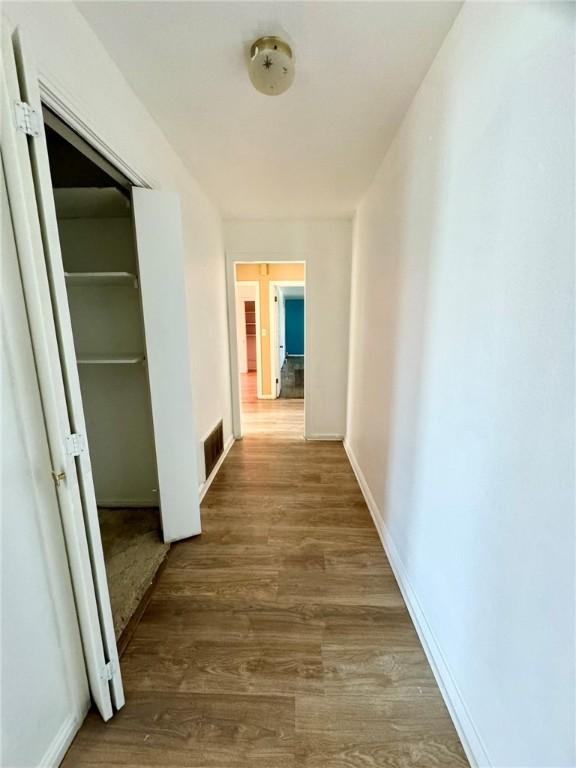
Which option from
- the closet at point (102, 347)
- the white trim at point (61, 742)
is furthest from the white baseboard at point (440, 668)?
the white trim at point (61, 742)

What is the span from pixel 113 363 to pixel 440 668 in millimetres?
2497

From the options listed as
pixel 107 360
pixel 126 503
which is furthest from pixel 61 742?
pixel 107 360

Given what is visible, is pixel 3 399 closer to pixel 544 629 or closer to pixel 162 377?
pixel 162 377

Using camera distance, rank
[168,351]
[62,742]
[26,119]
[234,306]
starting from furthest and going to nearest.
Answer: [234,306] < [168,351] < [62,742] < [26,119]

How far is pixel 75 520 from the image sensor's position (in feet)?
3.53

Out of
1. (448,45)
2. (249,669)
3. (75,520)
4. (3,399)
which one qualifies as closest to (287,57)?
(448,45)

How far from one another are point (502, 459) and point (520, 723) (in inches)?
27.2

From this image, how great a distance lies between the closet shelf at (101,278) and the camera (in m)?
1.95

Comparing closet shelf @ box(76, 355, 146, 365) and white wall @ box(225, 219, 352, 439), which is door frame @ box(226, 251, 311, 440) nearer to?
white wall @ box(225, 219, 352, 439)

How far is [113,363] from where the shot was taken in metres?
2.30

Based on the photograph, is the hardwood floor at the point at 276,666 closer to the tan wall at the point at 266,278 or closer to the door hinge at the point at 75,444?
the door hinge at the point at 75,444

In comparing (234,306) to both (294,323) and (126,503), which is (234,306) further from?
(294,323)

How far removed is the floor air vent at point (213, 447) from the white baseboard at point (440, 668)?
1597 millimetres

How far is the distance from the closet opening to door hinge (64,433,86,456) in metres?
1.09
